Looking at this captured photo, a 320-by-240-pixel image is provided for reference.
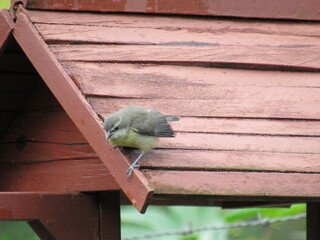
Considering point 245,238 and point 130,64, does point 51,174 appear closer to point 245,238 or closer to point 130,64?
point 130,64

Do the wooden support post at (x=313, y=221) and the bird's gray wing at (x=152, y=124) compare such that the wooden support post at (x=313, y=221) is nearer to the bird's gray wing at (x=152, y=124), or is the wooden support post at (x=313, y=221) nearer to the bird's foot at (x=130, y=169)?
the bird's gray wing at (x=152, y=124)

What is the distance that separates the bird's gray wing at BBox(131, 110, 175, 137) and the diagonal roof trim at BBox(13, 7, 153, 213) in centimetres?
17

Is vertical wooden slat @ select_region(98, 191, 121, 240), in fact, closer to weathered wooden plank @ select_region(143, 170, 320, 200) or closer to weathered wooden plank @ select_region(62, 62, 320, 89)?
weathered wooden plank @ select_region(62, 62, 320, 89)

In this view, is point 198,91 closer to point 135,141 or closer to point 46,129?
point 135,141

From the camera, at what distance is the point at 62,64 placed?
3.77m

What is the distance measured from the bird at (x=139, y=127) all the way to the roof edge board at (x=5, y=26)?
769 millimetres

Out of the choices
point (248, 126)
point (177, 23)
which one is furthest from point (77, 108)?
point (177, 23)

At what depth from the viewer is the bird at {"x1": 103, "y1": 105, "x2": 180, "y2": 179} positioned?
11.1ft

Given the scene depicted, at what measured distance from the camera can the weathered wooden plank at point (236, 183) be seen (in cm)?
319

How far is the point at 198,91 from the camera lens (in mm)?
3904

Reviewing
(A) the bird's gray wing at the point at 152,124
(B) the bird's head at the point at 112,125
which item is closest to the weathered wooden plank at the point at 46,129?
(A) the bird's gray wing at the point at 152,124

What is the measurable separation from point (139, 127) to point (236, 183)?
20.9 inches

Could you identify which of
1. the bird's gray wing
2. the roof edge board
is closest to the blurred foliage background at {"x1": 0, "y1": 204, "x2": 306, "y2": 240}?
the roof edge board

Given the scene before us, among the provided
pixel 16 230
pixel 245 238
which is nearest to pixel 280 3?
pixel 16 230
